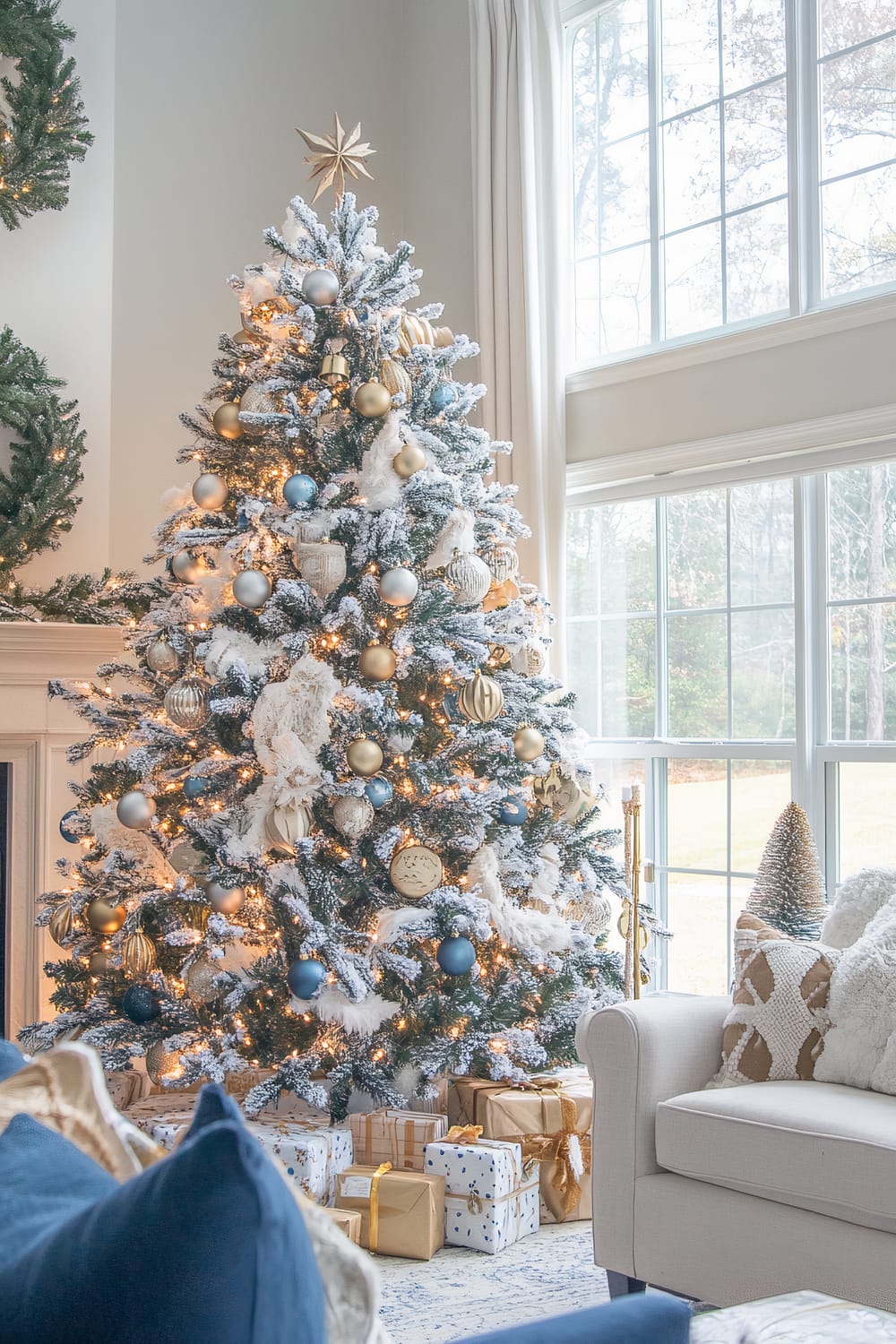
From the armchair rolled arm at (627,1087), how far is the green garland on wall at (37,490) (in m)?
2.28

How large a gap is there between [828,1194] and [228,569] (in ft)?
6.71

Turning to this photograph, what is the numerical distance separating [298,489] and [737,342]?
5.15 ft

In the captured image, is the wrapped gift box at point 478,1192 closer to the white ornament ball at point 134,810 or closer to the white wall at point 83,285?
the white ornament ball at point 134,810

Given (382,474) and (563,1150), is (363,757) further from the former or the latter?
(563,1150)

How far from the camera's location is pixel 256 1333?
0.56m

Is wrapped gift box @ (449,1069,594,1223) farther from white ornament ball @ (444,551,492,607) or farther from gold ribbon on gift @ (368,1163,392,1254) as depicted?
white ornament ball @ (444,551,492,607)

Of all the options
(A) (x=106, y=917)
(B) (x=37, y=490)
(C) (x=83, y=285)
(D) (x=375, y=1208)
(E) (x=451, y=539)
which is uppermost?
(C) (x=83, y=285)

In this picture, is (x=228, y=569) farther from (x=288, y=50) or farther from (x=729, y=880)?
(x=288, y=50)

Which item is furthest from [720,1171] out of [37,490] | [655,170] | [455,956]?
[655,170]

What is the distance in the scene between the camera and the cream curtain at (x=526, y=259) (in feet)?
13.9

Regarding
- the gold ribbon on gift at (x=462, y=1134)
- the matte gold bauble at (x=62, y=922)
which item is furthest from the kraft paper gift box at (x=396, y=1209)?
the matte gold bauble at (x=62, y=922)

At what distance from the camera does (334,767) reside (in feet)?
10.1

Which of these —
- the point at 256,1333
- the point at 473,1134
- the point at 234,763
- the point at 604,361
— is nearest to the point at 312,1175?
the point at 473,1134

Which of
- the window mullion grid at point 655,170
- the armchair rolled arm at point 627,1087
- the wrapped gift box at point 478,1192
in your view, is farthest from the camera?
the window mullion grid at point 655,170
